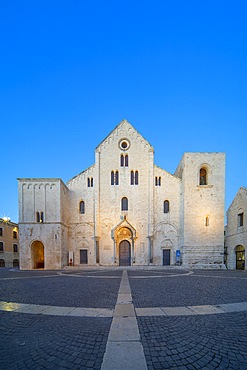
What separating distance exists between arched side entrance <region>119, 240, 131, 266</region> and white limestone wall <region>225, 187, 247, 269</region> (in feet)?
41.0

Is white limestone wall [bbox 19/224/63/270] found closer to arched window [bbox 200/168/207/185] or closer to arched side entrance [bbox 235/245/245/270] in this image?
arched window [bbox 200/168/207/185]

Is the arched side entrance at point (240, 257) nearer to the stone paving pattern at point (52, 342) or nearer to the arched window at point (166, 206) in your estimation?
the arched window at point (166, 206)

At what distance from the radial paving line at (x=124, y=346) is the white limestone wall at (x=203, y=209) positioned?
20.3 meters

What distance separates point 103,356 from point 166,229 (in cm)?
2244

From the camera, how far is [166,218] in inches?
972

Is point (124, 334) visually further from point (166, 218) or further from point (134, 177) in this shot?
point (134, 177)

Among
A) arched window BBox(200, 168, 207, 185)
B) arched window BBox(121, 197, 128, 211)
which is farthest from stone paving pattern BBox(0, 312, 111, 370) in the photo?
arched window BBox(200, 168, 207, 185)

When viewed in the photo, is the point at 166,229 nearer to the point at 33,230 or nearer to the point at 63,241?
the point at 63,241

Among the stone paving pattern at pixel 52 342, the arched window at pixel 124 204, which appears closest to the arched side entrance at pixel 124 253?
the arched window at pixel 124 204

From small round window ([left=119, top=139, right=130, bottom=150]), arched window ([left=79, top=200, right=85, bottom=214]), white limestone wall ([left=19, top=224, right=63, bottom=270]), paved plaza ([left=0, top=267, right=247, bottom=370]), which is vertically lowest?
white limestone wall ([left=19, top=224, right=63, bottom=270])

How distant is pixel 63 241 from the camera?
22984 millimetres

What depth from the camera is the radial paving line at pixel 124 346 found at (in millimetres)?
2836

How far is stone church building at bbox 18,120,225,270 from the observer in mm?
22922

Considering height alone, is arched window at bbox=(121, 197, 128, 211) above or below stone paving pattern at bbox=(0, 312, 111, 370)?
above
